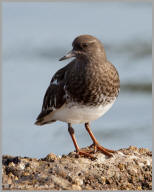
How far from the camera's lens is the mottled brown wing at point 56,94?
663cm

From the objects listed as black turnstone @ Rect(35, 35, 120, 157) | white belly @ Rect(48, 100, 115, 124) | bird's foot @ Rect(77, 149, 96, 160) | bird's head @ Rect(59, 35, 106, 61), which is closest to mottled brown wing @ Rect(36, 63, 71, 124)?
black turnstone @ Rect(35, 35, 120, 157)

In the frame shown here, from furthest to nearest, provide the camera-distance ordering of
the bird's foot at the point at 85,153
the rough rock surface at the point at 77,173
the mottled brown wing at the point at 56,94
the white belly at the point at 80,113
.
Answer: the mottled brown wing at the point at 56,94 < the white belly at the point at 80,113 < the bird's foot at the point at 85,153 < the rough rock surface at the point at 77,173

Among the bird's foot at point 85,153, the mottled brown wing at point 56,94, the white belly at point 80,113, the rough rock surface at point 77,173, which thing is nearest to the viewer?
the rough rock surface at point 77,173

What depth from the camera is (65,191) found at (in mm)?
5332

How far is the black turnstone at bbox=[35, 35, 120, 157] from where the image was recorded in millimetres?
6371

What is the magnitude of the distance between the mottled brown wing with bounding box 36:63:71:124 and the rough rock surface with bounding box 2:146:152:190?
2.62 feet

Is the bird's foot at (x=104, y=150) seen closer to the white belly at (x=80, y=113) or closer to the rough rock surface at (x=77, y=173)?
the rough rock surface at (x=77, y=173)

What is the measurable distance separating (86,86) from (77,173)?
121cm

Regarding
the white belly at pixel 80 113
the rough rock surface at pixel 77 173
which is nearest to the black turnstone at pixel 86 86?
the white belly at pixel 80 113

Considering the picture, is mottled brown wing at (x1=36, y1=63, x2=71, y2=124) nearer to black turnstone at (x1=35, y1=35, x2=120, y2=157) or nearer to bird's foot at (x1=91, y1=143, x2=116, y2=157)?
black turnstone at (x1=35, y1=35, x2=120, y2=157)

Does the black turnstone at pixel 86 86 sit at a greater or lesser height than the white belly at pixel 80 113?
greater

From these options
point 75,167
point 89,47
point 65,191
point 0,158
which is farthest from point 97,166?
point 89,47

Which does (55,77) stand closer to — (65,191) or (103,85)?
(103,85)

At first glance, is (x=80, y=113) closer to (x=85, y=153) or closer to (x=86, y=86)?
(x=86, y=86)
